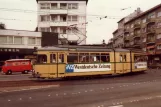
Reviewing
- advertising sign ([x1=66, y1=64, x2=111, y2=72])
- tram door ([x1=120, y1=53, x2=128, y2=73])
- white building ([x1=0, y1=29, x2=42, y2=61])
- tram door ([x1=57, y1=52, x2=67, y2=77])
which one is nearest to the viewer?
tram door ([x1=57, y1=52, x2=67, y2=77])

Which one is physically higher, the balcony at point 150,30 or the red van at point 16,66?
the balcony at point 150,30

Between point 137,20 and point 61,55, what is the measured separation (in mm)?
57572

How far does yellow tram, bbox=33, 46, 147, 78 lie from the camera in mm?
23453

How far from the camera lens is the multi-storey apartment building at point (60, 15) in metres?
56.0

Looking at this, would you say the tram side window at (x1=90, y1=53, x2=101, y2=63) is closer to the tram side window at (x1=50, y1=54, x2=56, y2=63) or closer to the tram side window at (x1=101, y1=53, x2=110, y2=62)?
the tram side window at (x1=101, y1=53, x2=110, y2=62)

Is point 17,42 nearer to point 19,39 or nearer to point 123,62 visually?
point 19,39

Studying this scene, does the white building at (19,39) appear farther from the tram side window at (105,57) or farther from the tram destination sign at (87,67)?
the tram destination sign at (87,67)

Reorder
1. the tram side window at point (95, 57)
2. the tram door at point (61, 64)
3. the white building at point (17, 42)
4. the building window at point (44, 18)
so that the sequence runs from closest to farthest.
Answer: the tram door at point (61, 64)
the tram side window at point (95, 57)
the white building at point (17, 42)
the building window at point (44, 18)

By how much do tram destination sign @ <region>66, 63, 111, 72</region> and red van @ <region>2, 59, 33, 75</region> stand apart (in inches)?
616

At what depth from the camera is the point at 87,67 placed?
2528 centimetres

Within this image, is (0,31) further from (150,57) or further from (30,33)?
(150,57)

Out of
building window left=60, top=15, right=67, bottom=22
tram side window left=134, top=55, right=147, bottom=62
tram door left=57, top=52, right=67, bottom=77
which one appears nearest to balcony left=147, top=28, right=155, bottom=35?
building window left=60, top=15, right=67, bottom=22

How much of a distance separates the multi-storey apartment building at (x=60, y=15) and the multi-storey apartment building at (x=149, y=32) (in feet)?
61.6

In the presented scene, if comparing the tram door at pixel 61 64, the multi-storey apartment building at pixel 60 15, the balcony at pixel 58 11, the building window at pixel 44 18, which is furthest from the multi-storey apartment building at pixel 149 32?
the tram door at pixel 61 64
